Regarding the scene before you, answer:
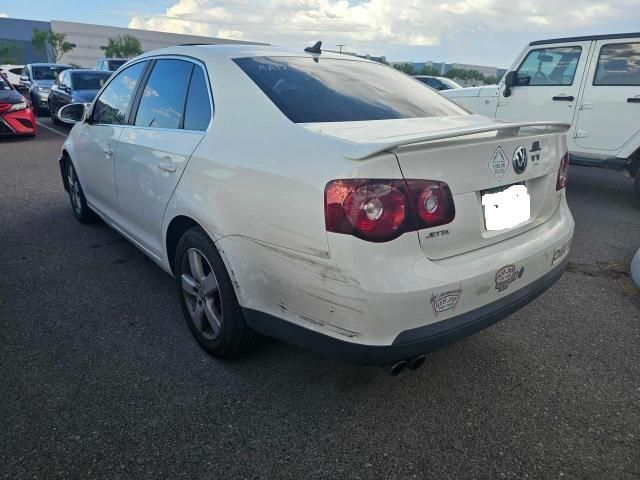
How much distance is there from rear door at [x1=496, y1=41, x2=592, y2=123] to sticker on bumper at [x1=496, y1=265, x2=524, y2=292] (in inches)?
221

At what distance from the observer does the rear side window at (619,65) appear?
6.23m

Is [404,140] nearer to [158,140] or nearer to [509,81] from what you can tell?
[158,140]

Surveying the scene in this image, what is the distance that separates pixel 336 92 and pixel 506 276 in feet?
4.17

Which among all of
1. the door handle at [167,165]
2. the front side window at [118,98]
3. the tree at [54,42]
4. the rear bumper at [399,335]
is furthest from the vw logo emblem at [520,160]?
the tree at [54,42]

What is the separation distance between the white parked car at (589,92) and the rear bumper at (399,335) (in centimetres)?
532

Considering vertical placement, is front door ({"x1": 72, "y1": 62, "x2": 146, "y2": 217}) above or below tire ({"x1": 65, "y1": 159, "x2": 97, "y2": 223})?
above

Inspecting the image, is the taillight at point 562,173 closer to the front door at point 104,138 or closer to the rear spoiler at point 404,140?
the rear spoiler at point 404,140

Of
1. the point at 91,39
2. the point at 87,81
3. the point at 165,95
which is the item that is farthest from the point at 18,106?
the point at 91,39

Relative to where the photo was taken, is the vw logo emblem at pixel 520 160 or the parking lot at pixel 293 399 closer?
the parking lot at pixel 293 399

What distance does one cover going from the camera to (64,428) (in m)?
2.14

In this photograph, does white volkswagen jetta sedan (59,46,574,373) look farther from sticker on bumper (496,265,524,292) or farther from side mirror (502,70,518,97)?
side mirror (502,70,518,97)

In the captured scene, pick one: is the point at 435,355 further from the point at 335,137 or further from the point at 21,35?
the point at 21,35

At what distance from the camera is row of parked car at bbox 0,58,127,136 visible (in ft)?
33.7

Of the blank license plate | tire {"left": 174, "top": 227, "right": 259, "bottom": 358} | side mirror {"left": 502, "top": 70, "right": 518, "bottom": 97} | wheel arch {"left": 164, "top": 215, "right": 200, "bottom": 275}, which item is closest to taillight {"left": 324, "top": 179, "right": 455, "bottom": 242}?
the blank license plate
